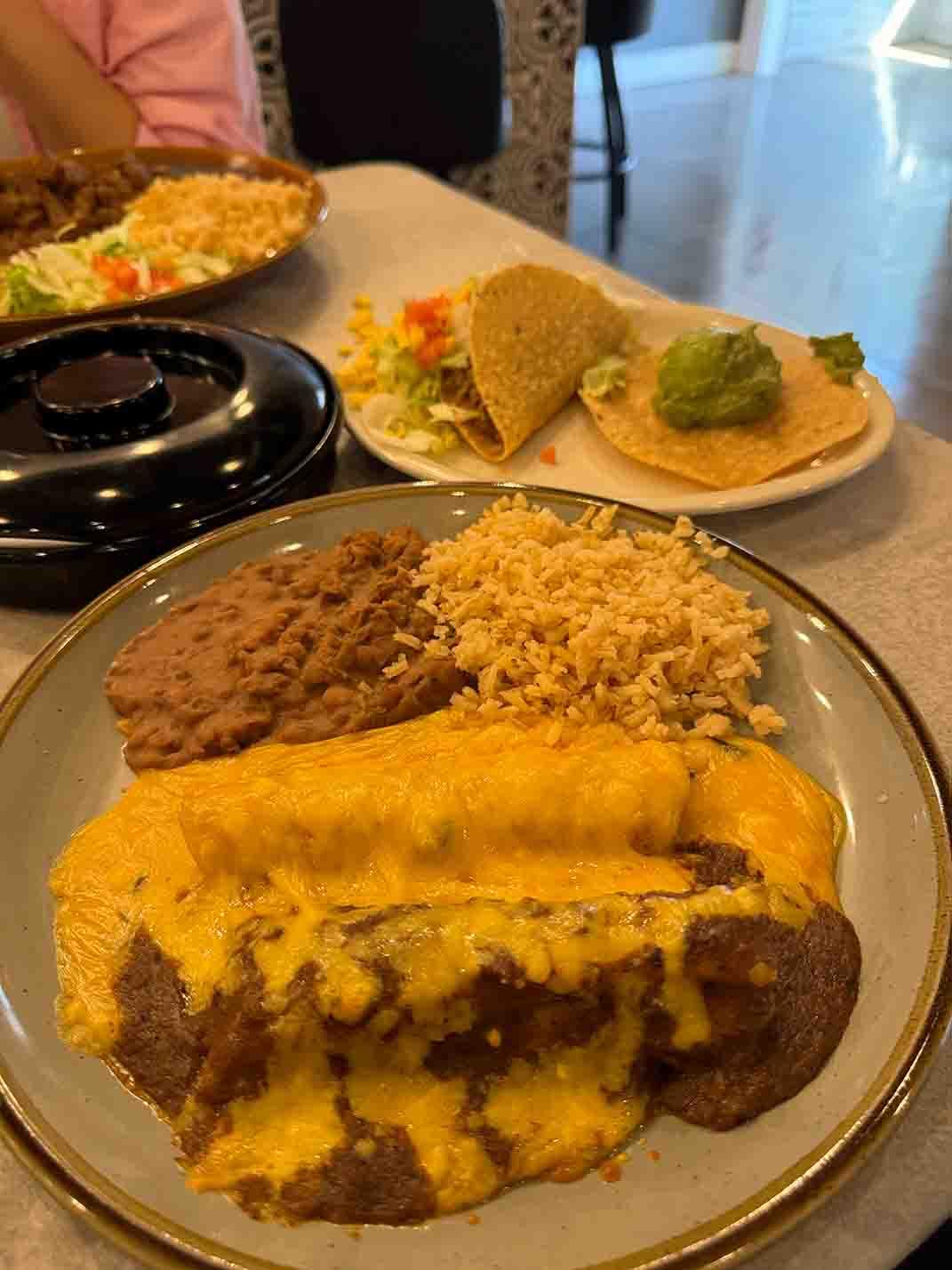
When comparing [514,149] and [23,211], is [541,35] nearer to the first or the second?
[514,149]

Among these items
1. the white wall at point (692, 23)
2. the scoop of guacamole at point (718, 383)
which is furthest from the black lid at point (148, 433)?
the white wall at point (692, 23)

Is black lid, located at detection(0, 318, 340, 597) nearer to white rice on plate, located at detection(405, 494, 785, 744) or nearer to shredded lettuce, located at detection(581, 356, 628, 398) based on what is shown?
white rice on plate, located at detection(405, 494, 785, 744)

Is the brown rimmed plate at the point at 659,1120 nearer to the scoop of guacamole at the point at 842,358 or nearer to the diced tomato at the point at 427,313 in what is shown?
the scoop of guacamole at the point at 842,358

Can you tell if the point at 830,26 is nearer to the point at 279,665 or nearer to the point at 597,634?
the point at 597,634

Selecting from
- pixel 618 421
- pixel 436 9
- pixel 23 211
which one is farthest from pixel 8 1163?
pixel 436 9

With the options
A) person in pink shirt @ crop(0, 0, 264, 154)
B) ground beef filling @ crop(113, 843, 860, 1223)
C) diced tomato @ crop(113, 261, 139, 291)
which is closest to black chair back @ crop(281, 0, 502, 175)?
person in pink shirt @ crop(0, 0, 264, 154)

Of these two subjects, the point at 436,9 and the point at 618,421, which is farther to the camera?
the point at 436,9
